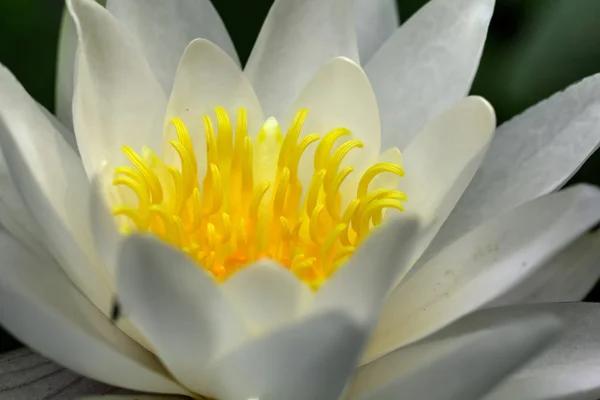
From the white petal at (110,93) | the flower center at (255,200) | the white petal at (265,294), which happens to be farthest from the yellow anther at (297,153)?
the white petal at (265,294)

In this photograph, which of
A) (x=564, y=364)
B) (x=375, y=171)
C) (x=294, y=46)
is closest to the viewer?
(x=564, y=364)

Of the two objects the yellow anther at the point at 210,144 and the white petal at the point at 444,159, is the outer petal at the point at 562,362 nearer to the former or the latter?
the white petal at the point at 444,159

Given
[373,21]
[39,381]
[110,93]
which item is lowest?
[39,381]

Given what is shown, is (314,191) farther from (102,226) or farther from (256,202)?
(102,226)

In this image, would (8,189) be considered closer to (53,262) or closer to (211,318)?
(53,262)

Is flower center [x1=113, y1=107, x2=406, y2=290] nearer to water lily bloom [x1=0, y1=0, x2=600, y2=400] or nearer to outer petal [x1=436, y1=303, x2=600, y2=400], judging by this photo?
water lily bloom [x1=0, y1=0, x2=600, y2=400]

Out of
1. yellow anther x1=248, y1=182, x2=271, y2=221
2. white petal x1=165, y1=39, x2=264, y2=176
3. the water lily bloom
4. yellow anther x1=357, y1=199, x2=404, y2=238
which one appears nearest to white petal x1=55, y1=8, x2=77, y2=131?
the water lily bloom

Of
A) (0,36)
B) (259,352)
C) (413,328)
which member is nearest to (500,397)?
(413,328)

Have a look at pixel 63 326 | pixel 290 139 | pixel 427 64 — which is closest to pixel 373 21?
pixel 427 64
